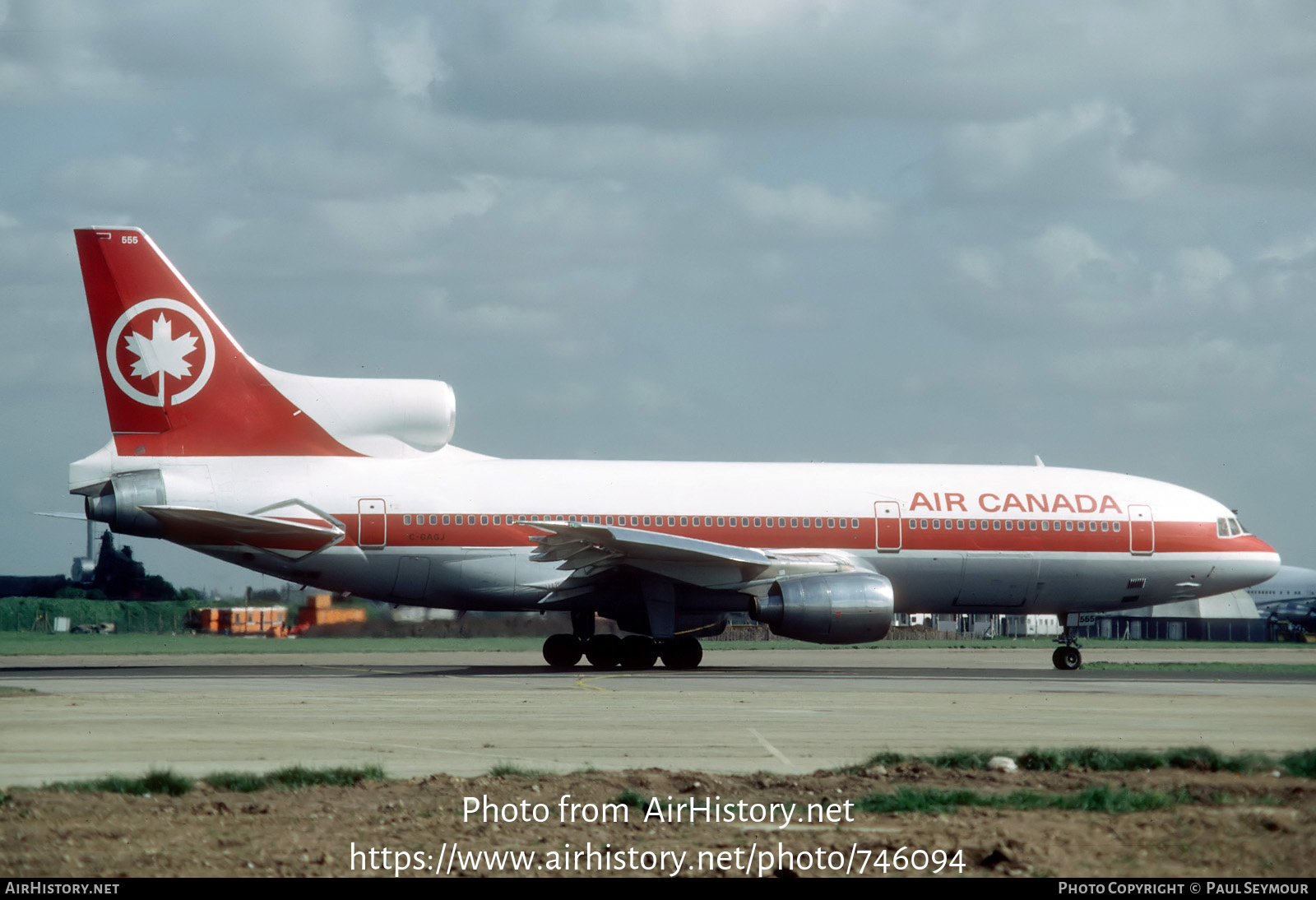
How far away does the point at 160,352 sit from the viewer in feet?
84.9

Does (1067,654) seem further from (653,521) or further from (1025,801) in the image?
(1025,801)

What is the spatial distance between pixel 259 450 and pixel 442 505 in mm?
3821

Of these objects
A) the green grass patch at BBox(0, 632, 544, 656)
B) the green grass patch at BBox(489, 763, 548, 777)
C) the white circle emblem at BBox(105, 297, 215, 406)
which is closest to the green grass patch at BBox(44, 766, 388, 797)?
the green grass patch at BBox(489, 763, 548, 777)

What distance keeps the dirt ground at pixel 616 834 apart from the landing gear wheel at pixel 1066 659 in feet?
61.8

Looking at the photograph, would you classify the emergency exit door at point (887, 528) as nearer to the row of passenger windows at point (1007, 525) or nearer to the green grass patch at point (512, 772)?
the row of passenger windows at point (1007, 525)

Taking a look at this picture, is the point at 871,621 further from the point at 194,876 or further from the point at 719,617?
the point at 194,876

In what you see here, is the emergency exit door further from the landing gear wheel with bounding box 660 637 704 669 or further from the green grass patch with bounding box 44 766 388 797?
the green grass patch with bounding box 44 766 388 797

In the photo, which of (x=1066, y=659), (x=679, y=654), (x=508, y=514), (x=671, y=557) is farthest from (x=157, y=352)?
(x=1066, y=659)

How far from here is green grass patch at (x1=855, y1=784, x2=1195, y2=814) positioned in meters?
8.79

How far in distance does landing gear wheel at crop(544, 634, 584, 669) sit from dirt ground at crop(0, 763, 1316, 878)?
1764 centimetres

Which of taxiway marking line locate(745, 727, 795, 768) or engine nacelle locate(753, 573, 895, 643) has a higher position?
engine nacelle locate(753, 573, 895, 643)

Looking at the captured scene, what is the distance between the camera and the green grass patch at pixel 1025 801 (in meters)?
8.79

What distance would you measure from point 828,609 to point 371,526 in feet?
29.5

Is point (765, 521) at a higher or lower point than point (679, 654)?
higher
